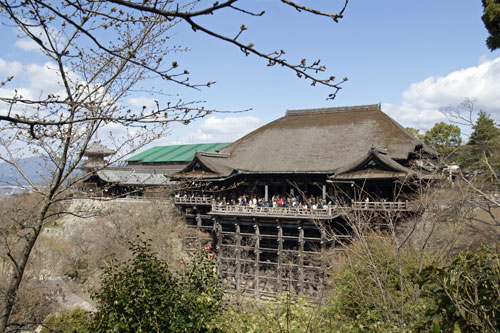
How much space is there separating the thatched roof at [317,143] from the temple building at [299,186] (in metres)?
0.06

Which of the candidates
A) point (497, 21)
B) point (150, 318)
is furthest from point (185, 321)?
point (497, 21)

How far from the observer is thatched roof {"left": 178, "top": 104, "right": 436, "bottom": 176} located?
19.8m

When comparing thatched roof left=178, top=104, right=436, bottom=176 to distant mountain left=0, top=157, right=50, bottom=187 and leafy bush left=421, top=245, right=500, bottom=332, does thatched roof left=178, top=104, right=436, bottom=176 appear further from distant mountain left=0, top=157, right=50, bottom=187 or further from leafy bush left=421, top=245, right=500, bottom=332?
leafy bush left=421, top=245, right=500, bottom=332

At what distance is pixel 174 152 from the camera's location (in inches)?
1672

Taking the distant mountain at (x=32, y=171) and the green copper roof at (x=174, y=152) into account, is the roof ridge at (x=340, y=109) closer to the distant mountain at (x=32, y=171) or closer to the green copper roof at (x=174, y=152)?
the green copper roof at (x=174, y=152)

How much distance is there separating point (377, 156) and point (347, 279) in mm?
8642

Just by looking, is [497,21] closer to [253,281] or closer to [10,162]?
[10,162]

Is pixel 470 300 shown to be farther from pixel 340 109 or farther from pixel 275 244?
pixel 340 109

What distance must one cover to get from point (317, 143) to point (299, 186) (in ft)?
8.99

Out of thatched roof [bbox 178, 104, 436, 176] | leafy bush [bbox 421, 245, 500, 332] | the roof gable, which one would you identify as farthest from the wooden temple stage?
leafy bush [bbox 421, 245, 500, 332]

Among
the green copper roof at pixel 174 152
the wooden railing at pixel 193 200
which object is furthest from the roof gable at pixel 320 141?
the green copper roof at pixel 174 152

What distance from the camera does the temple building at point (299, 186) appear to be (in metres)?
18.0

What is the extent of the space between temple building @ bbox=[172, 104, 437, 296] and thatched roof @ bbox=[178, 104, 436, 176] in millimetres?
56

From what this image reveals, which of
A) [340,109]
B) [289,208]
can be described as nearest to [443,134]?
[340,109]
